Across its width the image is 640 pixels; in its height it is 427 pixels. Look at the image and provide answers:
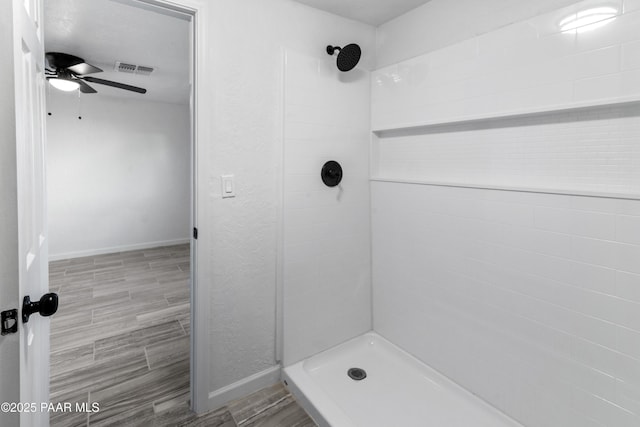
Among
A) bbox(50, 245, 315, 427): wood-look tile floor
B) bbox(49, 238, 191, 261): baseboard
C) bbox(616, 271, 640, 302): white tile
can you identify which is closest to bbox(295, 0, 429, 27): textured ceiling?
bbox(616, 271, 640, 302): white tile

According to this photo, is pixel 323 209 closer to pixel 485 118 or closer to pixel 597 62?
pixel 485 118

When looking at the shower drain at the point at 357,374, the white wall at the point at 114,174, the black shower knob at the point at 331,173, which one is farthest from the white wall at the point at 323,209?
the white wall at the point at 114,174

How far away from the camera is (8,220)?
0.74 meters

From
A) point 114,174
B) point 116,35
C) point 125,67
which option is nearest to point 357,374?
point 116,35

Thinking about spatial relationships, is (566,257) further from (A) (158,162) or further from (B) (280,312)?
(A) (158,162)

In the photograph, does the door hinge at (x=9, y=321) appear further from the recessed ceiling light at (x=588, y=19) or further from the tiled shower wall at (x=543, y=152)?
the recessed ceiling light at (x=588, y=19)

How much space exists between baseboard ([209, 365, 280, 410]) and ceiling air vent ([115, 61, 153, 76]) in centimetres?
326

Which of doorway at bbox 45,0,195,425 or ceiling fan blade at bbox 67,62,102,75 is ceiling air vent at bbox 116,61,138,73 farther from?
ceiling fan blade at bbox 67,62,102,75

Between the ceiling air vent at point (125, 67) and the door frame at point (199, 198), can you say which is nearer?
the door frame at point (199, 198)

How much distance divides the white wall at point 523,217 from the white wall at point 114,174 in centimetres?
437

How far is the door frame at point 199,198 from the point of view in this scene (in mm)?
1533

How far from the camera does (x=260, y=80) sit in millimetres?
1742

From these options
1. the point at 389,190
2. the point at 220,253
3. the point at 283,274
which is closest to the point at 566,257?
the point at 389,190

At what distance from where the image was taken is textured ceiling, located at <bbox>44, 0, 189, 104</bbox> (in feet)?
6.99
